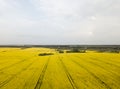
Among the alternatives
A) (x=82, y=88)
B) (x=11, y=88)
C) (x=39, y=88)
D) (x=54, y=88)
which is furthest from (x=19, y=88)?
(x=82, y=88)

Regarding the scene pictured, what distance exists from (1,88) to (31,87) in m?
2.00

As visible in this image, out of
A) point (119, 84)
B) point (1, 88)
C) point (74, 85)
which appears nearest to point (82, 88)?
point (74, 85)

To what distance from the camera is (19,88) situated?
42.7 ft

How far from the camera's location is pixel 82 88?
12766 mm

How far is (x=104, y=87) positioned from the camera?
13039 millimetres

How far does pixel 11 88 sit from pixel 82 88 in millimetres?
4805

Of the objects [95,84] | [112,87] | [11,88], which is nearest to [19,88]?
[11,88]

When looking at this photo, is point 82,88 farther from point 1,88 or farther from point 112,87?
point 1,88

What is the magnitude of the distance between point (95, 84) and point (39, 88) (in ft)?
13.6

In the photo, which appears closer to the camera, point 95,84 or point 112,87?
point 112,87

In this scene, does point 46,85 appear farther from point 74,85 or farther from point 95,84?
point 95,84

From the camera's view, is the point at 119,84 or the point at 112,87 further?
the point at 119,84

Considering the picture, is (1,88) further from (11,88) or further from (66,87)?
(66,87)

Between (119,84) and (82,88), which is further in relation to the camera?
(119,84)
